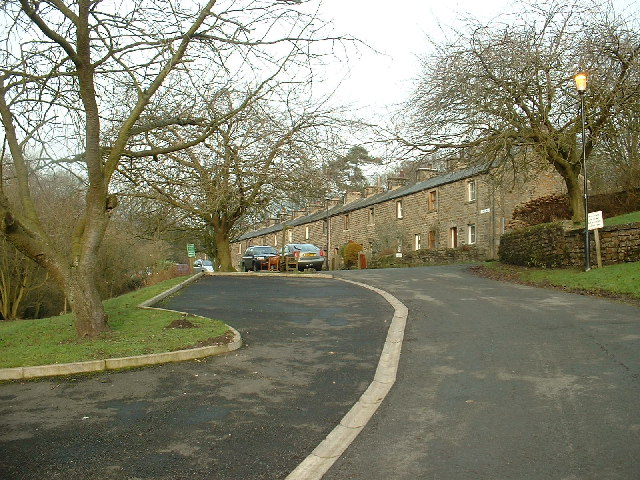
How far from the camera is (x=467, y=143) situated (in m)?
21.4

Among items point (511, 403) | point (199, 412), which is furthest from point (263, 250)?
point (511, 403)

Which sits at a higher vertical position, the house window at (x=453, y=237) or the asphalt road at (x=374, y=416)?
the house window at (x=453, y=237)

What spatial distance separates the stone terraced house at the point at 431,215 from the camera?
3672 cm

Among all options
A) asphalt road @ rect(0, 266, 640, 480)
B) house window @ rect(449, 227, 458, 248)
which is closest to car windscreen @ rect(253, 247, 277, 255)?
house window @ rect(449, 227, 458, 248)

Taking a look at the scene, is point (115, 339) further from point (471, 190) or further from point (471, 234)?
point (471, 190)

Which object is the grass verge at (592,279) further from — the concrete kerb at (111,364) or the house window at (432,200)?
the house window at (432,200)

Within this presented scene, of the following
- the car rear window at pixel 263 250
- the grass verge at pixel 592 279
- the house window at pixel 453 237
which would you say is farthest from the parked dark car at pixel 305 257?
the grass verge at pixel 592 279

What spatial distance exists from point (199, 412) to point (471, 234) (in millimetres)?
34758

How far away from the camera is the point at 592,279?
661 inches

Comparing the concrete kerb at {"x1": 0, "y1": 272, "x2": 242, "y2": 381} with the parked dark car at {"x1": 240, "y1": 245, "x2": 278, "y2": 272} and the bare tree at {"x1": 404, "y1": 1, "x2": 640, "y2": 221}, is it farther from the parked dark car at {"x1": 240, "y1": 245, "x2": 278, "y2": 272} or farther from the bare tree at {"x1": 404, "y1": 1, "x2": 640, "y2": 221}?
the parked dark car at {"x1": 240, "y1": 245, "x2": 278, "y2": 272}

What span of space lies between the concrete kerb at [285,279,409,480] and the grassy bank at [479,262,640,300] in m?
7.31

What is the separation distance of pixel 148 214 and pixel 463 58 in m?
13.6

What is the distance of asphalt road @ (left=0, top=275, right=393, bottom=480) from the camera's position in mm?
4977

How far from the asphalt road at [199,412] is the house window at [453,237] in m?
30.5
